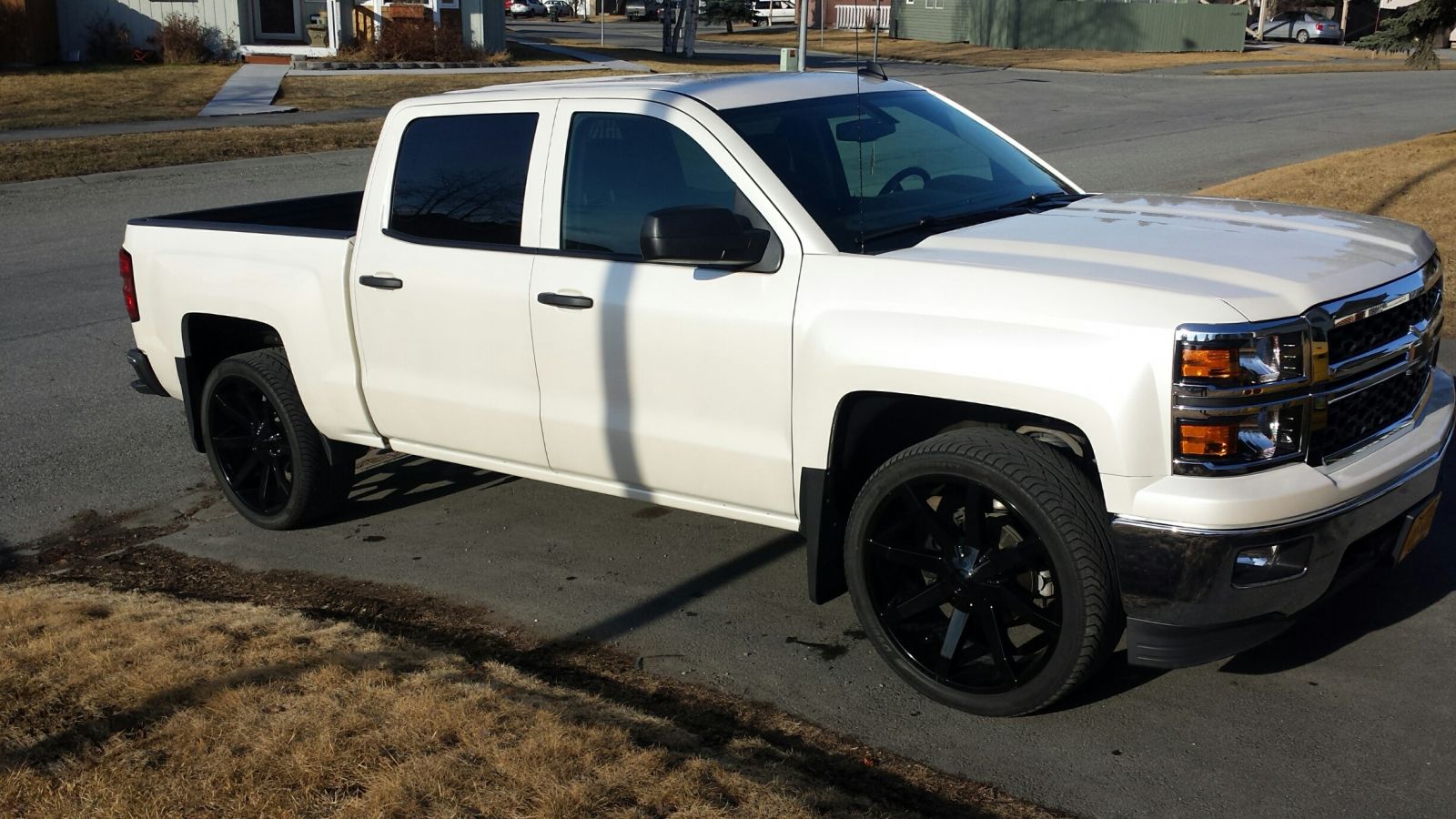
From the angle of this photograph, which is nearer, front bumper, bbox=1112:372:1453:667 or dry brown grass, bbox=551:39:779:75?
front bumper, bbox=1112:372:1453:667

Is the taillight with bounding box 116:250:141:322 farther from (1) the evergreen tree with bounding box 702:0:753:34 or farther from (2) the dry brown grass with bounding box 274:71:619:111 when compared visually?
(1) the evergreen tree with bounding box 702:0:753:34

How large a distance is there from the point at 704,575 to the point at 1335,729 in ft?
7.85

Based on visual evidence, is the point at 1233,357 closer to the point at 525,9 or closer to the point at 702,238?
the point at 702,238

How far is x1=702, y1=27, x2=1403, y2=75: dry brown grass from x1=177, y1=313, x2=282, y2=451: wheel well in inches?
1422

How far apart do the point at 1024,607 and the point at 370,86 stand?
2927 cm

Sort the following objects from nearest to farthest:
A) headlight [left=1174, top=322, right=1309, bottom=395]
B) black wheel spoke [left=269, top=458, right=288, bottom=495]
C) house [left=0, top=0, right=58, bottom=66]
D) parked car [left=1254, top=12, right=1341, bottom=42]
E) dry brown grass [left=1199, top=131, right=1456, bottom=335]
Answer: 1. headlight [left=1174, top=322, right=1309, bottom=395]
2. black wheel spoke [left=269, top=458, right=288, bottom=495]
3. dry brown grass [left=1199, top=131, right=1456, bottom=335]
4. house [left=0, top=0, right=58, bottom=66]
5. parked car [left=1254, top=12, right=1341, bottom=42]

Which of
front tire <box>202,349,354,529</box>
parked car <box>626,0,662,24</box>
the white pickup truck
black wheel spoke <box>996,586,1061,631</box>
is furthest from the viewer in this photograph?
parked car <box>626,0,662,24</box>

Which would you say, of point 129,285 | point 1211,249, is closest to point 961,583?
point 1211,249

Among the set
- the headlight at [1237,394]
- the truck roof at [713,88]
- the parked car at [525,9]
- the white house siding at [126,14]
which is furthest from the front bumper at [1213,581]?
the parked car at [525,9]

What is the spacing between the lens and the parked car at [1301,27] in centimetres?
6116

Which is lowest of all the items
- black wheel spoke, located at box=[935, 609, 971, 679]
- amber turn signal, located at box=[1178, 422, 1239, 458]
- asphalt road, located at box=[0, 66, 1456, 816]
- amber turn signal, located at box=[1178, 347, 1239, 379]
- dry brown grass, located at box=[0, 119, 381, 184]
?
asphalt road, located at box=[0, 66, 1456, 816]

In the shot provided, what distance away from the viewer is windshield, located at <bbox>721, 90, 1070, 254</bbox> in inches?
186

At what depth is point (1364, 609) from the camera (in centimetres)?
490

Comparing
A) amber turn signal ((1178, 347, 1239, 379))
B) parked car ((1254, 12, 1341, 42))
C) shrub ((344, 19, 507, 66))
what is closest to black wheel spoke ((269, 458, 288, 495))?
amber turn signal ((1178, 347, 1239, 379))
